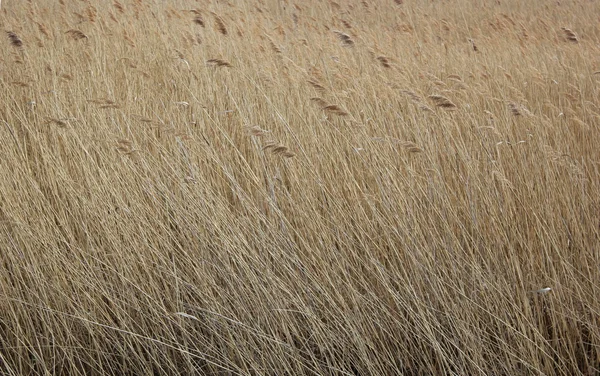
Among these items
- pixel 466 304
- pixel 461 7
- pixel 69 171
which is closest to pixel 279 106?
pixel 69 171

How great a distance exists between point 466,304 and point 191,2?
A: 5.42m

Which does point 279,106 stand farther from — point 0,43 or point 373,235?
point 0,43

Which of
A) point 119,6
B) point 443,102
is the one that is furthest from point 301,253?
point 119,6

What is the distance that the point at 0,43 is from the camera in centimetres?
436

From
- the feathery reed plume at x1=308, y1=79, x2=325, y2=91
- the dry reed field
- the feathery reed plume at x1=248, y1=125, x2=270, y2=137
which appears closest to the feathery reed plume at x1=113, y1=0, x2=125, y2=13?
the dry reed field

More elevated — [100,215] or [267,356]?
[100,215]

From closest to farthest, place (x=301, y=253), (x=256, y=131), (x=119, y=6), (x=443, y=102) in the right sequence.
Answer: (x=301, y=253)
(x=256, y=131)
(x=443, y=102)
(x=119, y=6)

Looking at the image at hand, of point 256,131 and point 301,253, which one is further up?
point 256,131

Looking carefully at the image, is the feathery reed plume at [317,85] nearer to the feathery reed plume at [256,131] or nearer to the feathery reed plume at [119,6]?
the feathery reed plume at [256,131]

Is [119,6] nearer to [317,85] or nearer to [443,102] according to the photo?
[317,85]

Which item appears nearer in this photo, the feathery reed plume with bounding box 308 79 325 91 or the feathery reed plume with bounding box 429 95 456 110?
the feathery reed plume with bounding box 429 95 456 110

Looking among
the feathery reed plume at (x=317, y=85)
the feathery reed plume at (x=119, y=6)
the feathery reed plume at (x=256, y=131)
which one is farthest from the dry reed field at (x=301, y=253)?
the feathery reed plume at (x=119, y=6)

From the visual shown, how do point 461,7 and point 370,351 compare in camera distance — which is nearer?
point 370,351

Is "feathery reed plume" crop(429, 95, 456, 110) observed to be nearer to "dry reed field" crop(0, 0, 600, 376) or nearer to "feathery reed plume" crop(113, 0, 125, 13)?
"dry reed field" crop(0, 0, 600, 376)
